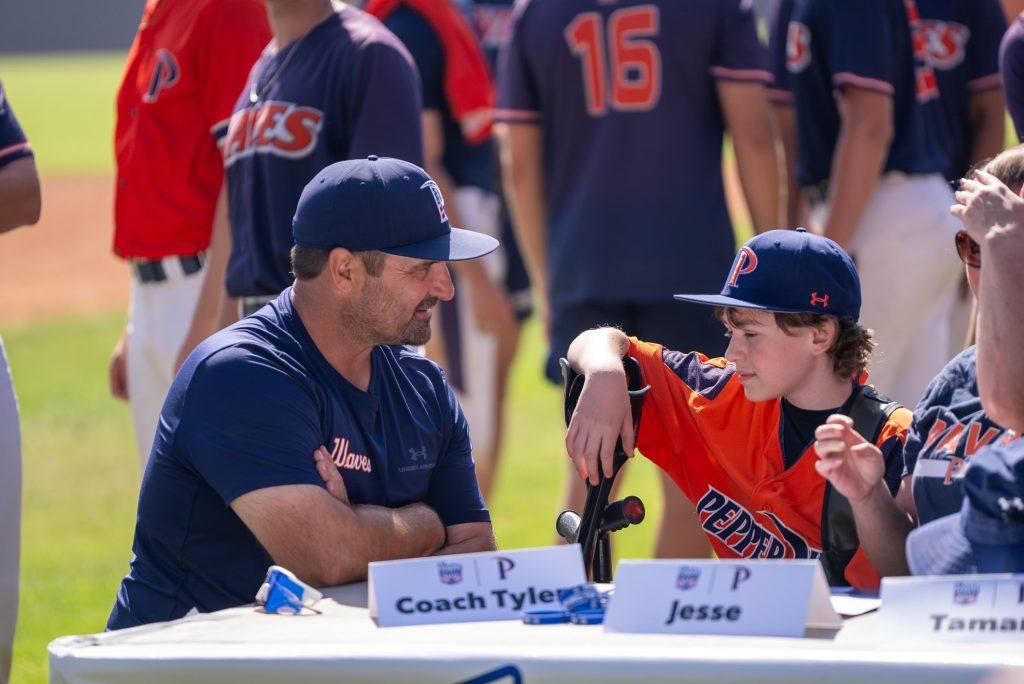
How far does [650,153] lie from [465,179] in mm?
1368

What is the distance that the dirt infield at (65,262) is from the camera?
47.1 feet

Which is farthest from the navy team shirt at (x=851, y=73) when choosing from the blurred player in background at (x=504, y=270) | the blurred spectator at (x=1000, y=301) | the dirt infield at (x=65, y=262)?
the dirt infield at (x=65, y=262)

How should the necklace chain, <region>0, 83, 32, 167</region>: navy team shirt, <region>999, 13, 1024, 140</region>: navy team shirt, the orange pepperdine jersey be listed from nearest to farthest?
the orange pepperdine jersey < <region>999, 13, 1024, 140</region>: navy team shirt < <region>0, 83, 32, 167</region>: navy team shirt < the necklace chain

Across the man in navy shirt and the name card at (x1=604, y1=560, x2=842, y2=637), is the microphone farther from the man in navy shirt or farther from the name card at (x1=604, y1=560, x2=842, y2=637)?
the name card at (x1=604, y1=560, x2=842, y2=637)

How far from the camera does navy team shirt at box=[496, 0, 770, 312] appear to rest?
446 centimetres

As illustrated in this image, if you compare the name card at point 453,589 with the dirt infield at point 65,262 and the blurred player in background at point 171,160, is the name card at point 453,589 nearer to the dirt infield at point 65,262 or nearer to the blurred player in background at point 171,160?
the blurred player in background at point 171,160

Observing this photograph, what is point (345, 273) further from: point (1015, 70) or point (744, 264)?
point (1015, 70)

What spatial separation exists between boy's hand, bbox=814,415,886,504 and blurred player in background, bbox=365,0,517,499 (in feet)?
9.31

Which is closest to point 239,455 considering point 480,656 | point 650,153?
point 480,656

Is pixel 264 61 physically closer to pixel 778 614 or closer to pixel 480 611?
pixel 480 611

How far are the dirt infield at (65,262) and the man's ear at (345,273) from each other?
1118cm

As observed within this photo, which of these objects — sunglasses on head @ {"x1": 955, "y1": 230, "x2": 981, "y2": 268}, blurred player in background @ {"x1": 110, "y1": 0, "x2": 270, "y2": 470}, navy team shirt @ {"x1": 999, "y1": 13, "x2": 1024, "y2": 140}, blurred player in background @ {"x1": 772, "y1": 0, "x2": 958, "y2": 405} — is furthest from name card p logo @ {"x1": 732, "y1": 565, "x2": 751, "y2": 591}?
blurred player in background @ {"x1": 772, "y1": 0, "x2": 958, "y2": 405}

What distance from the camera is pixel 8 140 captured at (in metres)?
3.52

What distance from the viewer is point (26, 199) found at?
3510mm
